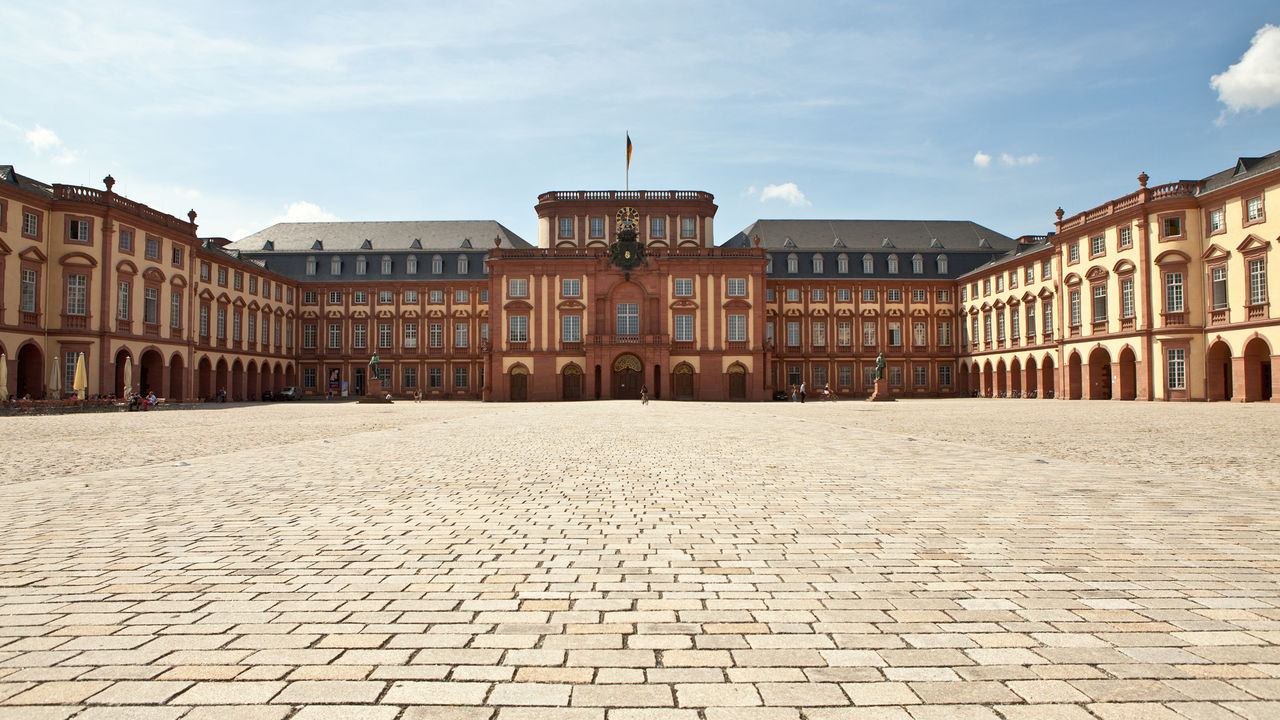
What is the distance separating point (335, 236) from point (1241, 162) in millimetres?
70644

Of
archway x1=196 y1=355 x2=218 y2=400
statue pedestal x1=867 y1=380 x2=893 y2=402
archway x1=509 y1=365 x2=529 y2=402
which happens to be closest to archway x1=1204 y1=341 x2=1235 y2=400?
statue pedestal x1=867 y1=380 x2=893 y2=402

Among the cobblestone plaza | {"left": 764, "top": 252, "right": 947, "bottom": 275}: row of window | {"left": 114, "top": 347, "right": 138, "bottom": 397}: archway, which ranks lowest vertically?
the cobblestone plaza

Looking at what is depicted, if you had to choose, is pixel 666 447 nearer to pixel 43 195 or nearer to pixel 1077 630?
pixel 1077 630

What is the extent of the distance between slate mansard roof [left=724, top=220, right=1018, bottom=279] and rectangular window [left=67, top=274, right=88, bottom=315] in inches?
1903

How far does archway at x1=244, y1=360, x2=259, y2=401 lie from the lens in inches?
2266

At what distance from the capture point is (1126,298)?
4391 cm

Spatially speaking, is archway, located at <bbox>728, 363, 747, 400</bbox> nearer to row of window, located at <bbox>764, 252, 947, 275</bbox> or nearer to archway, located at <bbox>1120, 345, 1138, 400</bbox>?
row of window, located at <bbox>764, 252, 947, 275</bbox>

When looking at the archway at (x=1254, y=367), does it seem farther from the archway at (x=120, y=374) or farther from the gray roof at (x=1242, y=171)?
the archway at (x=120, y=374)

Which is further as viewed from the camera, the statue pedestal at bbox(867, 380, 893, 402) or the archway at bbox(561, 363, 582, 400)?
the archway at bbox(561, 363, 582, 400)

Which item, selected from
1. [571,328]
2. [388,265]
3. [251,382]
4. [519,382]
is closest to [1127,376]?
[571,328]

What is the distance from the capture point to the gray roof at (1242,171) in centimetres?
3641

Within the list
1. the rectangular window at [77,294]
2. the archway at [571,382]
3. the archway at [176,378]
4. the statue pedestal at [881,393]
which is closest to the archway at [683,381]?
the archway at [571,382]

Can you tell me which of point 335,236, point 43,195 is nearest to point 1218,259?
point 43,195

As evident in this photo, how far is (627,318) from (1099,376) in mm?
33115
